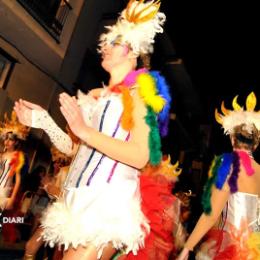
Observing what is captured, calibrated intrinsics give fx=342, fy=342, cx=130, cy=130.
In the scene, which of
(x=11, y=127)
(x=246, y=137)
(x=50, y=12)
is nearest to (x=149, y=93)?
(x=246, y=137)

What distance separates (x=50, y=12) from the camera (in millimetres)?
6129

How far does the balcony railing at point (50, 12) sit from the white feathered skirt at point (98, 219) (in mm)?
4472

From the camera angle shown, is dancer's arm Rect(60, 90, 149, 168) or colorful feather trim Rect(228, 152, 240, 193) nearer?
dancer's arm Rect(60, 90, 149, 168)

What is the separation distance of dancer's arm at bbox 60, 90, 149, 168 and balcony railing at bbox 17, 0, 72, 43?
4.36m

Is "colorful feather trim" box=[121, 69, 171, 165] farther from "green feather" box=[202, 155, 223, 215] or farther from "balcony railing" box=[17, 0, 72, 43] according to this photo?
"balcony railing" box=[17, 0, 72, 43]

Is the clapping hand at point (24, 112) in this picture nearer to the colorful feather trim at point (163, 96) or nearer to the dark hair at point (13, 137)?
the colorful feather trim at point (163, 96)

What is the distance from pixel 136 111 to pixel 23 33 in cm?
443

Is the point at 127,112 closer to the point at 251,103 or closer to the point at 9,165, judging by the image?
the point at 251,103

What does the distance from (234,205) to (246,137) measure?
61cm

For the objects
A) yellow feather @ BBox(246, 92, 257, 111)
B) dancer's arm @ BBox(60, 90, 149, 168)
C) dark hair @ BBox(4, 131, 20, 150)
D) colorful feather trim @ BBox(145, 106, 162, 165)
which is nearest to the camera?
dancer's arm @ BBox(60, 90, 149, 168)

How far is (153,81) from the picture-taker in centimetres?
159

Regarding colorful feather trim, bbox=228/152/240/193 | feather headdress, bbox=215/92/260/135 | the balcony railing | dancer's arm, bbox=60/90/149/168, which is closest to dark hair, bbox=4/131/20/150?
the balcony railing

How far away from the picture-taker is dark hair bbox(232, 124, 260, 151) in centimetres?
289

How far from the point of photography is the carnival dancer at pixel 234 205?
2.42m
